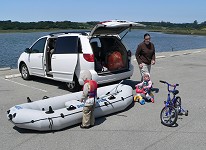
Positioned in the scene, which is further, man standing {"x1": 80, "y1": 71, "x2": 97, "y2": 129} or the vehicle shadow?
the vehicle shadow

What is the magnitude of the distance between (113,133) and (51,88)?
481cm

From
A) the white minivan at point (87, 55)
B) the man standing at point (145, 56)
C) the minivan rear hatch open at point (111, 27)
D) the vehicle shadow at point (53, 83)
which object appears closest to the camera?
the minivan rear hatch open at point (111, 27)

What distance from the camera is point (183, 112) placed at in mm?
7336

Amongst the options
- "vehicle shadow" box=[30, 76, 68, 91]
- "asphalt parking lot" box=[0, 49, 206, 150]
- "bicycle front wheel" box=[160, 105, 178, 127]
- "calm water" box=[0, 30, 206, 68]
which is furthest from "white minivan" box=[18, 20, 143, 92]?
"calm water" box=[0, 30, 206, 68]

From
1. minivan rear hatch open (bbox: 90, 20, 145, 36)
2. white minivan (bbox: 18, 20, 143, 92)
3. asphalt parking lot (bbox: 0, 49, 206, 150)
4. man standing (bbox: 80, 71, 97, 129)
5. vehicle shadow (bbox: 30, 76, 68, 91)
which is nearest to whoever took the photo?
asphalt parking lot (bbox: 0, 49, 206, 150)

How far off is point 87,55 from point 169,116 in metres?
3.30

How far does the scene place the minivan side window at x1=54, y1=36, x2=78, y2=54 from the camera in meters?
9.30

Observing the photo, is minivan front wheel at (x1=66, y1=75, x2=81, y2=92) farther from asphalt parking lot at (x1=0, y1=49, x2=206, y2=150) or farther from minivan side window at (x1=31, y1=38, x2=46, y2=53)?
minivan side window at (x1=31, y1=38, x2=46, y2=53)

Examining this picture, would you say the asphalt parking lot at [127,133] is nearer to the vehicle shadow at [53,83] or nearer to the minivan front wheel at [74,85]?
the minivan front wheel at [74,85]

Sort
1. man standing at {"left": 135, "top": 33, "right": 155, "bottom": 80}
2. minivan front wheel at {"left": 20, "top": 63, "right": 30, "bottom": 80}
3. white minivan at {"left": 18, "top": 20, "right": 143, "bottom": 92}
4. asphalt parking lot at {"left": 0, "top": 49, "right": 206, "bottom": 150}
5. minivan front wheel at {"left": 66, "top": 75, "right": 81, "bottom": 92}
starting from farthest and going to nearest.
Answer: minivan front wheel at {"left": 20, "top": 63, "right": 30, "bottom": 80} → minivan front wheel at {"left": 66, "top": 75, "right": 81, "bottom": 92} → man standing at {"left": 135, "top": 33, "right": 155, "bottom": 80} → white minivan at {"left": 18, "top": 20, "right": 143, "bottom": 92} → asphalt parking lot at {"left": 0, "top": 49, "right": 206, "bottom": 150}

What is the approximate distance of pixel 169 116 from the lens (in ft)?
21.6

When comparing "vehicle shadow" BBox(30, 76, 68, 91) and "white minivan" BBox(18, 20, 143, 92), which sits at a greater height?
"white minivan" BBox(18, 20, 143, 92)

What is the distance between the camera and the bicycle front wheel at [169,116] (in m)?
6.40

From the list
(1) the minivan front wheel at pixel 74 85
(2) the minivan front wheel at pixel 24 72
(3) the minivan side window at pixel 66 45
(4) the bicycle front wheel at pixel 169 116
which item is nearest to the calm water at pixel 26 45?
(2) the minivan front wheel at pixel 24 72
